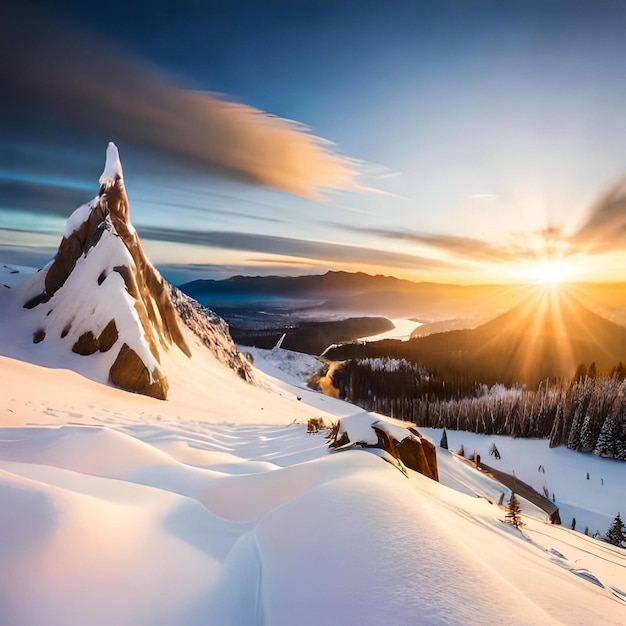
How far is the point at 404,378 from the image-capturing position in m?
114

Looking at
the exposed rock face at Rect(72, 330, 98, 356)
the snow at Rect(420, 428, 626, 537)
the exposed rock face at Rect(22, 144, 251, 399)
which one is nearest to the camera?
the exposed rock face at Rect(22, 144, 251, 399)

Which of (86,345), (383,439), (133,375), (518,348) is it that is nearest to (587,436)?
(383,439)

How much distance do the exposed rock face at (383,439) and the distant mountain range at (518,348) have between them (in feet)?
384

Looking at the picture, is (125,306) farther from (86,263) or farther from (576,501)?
(576,501)

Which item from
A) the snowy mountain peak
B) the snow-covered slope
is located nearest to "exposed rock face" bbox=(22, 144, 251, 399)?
the snowy mountain peak

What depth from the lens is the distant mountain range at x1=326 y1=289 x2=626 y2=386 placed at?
135m

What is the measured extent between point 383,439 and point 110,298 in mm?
19089

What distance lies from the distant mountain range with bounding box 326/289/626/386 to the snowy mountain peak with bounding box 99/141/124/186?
112162 millimetres

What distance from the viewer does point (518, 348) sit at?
156250 millimetres

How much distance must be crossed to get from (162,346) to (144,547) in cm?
2341

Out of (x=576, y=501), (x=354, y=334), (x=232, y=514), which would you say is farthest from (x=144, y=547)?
(x=354, y=334)

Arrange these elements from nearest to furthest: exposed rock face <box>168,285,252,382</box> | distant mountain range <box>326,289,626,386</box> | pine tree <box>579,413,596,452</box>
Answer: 1. exposed rock face <box>168,285,252,382</box>
2. pine tree <box>579,413,596,452</box>
3. distant mountain range <box>326,289,626,386</box>

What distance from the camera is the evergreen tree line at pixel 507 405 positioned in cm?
6259

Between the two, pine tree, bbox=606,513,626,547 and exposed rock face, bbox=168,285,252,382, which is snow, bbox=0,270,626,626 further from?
exposed rock face, bbox=168,285,252,382
